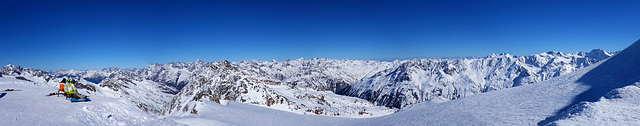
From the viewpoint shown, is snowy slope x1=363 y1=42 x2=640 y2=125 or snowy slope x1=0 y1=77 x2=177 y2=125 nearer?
snowy slope x1=363 y1=42 x2=640 y2=125

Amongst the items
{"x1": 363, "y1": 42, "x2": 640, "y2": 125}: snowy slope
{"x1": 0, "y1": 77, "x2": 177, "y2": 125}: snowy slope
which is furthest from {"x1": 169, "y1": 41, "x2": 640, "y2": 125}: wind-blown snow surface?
{"x1": 0, "y1": 77, "x2": 177, "y2": 125}: snowy slope

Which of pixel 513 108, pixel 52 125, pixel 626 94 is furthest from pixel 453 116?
pixel 52 125

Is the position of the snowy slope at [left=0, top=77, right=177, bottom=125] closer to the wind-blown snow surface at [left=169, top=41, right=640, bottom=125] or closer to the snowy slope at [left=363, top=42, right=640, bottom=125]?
the wind-blown snow surface at [left=169, top=41, right=640, bottom=125]

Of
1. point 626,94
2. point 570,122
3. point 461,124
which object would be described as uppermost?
point 626,94

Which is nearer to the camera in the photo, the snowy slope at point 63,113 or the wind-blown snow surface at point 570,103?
the wind-blown snow surface at point 570,103

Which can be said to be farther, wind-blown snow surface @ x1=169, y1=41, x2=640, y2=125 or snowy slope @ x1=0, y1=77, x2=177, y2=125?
snowy slope @ x1=0, y1=77, x2=177, y2=125

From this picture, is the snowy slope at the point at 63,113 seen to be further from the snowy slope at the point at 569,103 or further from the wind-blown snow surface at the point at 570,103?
the snowy slope at the point at 569,103

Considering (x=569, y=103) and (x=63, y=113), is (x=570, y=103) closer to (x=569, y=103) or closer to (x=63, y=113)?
(x=569, y=103)

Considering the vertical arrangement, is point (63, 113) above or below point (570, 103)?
below

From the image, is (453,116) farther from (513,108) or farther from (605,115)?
(605,115)

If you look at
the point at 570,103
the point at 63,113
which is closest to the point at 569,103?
the point at 570,103

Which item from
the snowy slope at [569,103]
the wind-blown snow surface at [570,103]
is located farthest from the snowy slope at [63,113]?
the snowy slope at [569,103]
